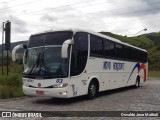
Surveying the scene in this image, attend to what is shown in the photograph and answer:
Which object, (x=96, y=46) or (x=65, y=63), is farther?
(x=96, y=46)

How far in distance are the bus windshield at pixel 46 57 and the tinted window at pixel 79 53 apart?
45 centimetres

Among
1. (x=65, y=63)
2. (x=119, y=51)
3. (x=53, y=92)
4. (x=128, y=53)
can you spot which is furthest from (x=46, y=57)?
(x=128, y=53)

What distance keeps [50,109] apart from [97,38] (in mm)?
5588

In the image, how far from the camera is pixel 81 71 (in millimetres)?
14133

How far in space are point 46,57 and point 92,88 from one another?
3.14 meters

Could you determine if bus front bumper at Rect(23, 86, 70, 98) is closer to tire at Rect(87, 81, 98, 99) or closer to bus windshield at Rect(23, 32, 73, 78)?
bus windshield at Rect(23, 32, 73, 78)

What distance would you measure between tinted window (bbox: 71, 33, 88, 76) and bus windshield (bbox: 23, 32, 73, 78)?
45cm

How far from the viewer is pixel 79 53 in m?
14.0

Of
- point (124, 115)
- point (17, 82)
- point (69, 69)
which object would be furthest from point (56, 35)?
point (17, 82)

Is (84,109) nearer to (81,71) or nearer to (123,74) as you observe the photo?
(81,71)

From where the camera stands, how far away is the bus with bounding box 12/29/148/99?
12.9m

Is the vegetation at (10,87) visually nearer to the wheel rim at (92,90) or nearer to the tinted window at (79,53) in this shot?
the wheel rim at (92,90)

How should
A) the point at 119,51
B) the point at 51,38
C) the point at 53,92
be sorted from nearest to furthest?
1. the point at 53,92
2. the point at 51,38
3. the point at 119,51

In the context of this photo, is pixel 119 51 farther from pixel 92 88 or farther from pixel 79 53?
pixel 79 53
